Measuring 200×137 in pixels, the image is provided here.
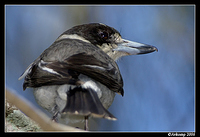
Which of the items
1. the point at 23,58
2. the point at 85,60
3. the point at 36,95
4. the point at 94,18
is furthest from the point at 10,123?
the point at 94,18

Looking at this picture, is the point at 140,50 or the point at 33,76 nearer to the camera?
the point at 33,76

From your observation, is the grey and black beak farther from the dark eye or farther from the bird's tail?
the bird's tail

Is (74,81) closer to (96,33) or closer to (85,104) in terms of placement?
(85,104)

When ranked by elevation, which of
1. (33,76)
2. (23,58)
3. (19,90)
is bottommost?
(19,90)

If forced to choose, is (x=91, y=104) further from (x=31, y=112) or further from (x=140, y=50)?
(x=140, y=50)

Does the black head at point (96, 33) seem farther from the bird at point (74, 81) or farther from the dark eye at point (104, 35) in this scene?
the bird at point (74, 81)

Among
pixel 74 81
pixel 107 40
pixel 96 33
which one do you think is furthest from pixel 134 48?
pixel 74 81

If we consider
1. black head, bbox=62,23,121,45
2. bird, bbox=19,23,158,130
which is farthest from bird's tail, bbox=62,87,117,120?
black head, bbox=62,23,121,45
